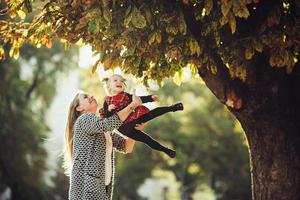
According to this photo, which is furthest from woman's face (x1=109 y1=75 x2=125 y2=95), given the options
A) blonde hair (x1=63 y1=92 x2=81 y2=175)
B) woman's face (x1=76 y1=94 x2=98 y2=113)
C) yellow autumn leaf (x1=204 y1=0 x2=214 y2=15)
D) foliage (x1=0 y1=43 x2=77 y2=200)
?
foliage (x1=0 y1=43 x2=77 y2=200)

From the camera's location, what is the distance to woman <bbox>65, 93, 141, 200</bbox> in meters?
6.11

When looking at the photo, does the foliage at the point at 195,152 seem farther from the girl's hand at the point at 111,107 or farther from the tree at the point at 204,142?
the girl's hand at the point at 111,107

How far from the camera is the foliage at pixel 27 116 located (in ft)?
78.7

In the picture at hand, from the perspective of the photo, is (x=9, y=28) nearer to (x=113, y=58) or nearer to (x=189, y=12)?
(x=113, y=58)

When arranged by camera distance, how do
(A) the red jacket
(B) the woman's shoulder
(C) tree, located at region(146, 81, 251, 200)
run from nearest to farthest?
(B) the woman's shoulder
(A) the red jacket
(C) tree, located at region(146, 81, 251, 200)

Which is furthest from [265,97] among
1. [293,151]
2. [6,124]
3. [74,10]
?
[6,124]

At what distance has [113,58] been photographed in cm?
665

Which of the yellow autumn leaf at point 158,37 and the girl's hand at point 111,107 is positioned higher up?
the yellow autumn leaf at point 158,37

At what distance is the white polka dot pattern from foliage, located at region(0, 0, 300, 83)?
0.73 metres

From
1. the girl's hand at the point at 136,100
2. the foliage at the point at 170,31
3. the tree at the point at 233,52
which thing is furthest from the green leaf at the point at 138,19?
the girl's hand at the point at 136,100

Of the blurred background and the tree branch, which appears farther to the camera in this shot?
the blurred background

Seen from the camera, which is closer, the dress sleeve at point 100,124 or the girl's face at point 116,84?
the dress sleeve at point 100,124

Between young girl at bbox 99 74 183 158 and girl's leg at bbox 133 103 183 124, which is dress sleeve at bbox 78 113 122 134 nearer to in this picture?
young girl at bbox 99 74 183 158

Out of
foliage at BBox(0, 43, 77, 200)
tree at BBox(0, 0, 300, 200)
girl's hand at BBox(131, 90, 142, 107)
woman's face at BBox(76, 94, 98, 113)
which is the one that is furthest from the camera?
foliage at BBox(0, 43, 77, 200)
